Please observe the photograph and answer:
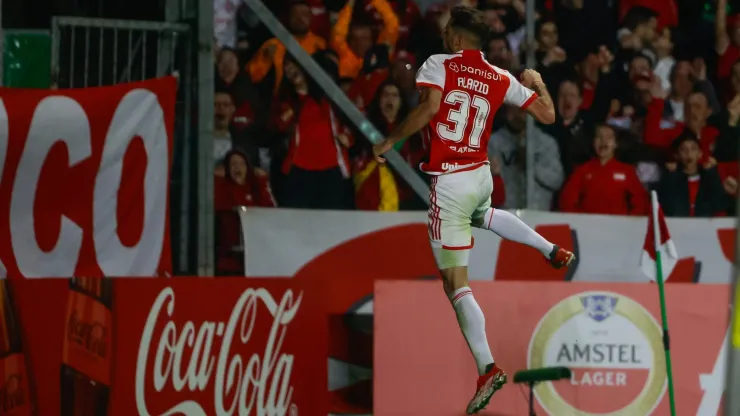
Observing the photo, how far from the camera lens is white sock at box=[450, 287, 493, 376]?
782 cm

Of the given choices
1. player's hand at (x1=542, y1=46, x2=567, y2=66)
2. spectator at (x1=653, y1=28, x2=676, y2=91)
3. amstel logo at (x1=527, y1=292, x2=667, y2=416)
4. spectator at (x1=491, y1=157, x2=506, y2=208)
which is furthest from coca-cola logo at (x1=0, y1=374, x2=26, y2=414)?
spectator at (x1=653, y1=28, x2=676, y2=91)

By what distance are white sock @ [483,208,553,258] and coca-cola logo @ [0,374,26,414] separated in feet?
10.1

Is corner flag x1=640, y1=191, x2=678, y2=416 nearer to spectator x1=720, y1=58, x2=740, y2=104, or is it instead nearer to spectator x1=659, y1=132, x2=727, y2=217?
spectator x1=659, y1=132, x2=727, y2=217

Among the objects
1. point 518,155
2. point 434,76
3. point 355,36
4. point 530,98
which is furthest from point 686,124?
point 434,76

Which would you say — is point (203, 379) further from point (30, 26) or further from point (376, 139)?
point (30, 26)

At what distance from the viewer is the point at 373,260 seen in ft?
33.9

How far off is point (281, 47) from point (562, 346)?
126 inches

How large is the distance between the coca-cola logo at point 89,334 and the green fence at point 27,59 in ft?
6.83

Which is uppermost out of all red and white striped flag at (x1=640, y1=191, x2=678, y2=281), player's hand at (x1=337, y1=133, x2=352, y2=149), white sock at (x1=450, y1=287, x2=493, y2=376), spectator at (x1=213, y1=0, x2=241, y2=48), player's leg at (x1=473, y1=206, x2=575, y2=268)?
spectator at (x1=213, y1=0, x2=241, y2=48)

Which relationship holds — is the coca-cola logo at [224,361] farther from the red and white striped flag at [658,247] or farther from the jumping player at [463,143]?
the red and white striped flag at [658,247]

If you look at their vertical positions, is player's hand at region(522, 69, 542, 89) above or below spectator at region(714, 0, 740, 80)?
below

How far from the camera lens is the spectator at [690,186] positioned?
11164 millimetres

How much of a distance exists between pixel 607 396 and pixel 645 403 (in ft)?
0.89

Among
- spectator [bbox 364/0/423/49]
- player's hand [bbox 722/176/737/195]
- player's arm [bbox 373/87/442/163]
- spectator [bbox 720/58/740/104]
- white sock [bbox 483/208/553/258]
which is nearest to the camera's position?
player's arm [bbox 373/87/442/163]
